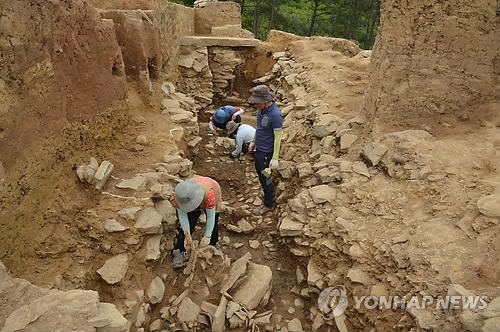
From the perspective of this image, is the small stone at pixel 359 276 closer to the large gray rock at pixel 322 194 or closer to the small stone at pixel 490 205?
the large gray rock at pixel 322 194

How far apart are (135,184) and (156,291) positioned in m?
1.22

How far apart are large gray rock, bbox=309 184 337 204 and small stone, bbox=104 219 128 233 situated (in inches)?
87.1

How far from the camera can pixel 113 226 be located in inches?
138

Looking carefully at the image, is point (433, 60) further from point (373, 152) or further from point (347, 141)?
point (347, 141)

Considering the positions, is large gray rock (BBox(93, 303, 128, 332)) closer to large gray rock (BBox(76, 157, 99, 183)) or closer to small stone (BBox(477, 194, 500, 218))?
large gray rock (BBox(76, 157, 99, 183))

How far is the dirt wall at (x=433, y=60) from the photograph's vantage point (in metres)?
3.90

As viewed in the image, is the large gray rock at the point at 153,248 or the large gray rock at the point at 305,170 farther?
the large gray rock at the point at 305,170

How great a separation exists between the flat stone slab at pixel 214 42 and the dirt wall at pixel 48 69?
4.51 m

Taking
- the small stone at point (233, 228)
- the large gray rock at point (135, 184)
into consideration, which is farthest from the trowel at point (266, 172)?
the large gray rock at point (135, 184)

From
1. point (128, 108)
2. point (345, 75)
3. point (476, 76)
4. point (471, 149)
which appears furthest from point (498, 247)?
point (345, 75)

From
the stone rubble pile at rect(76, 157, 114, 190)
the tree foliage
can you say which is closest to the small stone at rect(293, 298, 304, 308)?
the stone rubble pile at rect(76, 157, 114, 190)

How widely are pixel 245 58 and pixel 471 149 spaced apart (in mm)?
7440

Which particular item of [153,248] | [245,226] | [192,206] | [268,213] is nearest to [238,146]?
[268,213]

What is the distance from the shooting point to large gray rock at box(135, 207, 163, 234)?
11.8 ft
